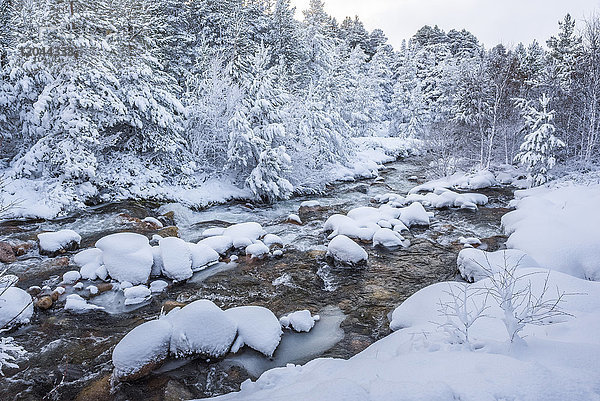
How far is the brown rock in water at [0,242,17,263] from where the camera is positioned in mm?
8102

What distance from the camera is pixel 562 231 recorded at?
334 inches

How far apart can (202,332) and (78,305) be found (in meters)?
3.02

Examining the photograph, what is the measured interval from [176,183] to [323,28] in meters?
27.3

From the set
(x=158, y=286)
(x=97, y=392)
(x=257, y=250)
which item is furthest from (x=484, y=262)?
(x=97, y=392)

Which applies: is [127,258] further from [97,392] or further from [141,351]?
[97,392]

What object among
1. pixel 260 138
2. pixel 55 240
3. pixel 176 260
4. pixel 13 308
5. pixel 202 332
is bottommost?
pixel 202 332

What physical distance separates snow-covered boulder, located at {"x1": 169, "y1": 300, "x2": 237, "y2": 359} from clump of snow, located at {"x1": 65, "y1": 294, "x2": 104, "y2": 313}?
2.27 metres

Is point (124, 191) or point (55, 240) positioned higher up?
point (124, 191)

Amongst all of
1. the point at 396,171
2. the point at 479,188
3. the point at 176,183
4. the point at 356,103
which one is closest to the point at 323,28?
the point at 356,103

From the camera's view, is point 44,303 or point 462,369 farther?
point 44,303

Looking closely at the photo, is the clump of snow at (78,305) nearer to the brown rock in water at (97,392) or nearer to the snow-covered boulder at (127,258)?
the snow-covered boulder at (127,258)

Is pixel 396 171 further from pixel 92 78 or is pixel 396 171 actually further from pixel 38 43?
pixel 38 43

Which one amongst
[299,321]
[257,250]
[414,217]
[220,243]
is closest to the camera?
[299,321]

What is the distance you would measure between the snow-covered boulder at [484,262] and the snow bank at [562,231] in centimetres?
53
